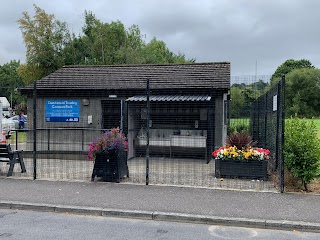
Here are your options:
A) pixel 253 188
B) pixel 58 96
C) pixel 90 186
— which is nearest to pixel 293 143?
pixel 253 188

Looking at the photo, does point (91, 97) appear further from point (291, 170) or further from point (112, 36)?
point (112, 36)

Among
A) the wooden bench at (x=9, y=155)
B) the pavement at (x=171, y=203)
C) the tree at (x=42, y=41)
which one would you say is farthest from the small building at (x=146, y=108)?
the tree at (x=42, y=41)

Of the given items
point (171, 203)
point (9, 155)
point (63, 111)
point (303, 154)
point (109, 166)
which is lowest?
point (171, 203)

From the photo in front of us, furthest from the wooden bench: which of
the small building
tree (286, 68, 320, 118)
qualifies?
tree (286, 68, 320, 118)

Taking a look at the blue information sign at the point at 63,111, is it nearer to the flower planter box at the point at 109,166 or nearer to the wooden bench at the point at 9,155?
the wooden bench at the point at 9,155

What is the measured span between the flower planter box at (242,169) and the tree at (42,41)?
75.5 feet

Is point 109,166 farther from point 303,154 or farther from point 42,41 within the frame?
point 42,41

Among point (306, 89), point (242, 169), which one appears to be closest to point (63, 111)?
point (242, 169)

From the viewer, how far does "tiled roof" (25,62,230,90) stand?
46.4 feet

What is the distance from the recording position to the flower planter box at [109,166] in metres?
9.10

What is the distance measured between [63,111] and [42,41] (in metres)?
16.8

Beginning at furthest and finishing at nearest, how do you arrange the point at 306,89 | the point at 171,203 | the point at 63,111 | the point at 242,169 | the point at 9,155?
1. the point at 306,89
2. the point at 63,111
3. the point at 9,155
4. the point at 242,169
5. the point at 171,203

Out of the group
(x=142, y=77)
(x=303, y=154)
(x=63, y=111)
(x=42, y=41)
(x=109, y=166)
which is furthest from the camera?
(x=42, y=41)

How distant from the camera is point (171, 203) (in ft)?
23.5
